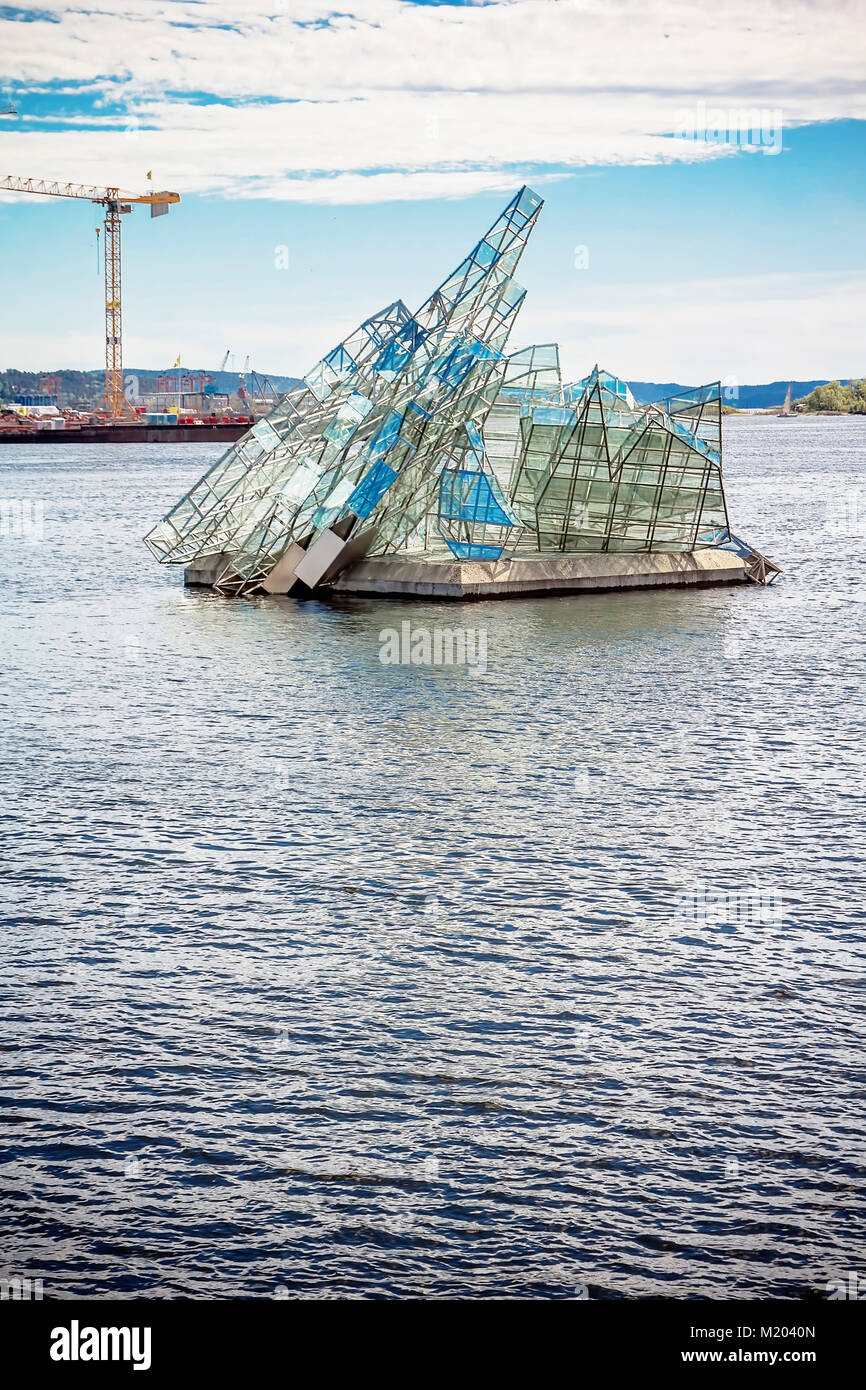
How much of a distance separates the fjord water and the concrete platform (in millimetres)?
18938

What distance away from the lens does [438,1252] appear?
14656 millimetres

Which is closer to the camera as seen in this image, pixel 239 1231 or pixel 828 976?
pixel 239 1231

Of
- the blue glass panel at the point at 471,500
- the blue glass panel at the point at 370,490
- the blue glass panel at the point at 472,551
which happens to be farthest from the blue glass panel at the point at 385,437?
the blue glass panel at the point at 472,551

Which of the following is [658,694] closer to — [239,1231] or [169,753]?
[169,753]

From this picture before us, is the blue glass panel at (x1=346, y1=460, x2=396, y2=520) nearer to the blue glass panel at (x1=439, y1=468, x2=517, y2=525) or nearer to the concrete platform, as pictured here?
the blue glass panel at (x1=439, y1=468, x2=517, y2=525)

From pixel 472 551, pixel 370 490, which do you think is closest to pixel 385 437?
pixel 370 490

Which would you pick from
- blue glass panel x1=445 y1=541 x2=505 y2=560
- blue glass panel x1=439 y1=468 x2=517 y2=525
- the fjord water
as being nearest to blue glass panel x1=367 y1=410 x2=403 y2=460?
blue glass panel x1=439 y1=468 x2=517 y2=525

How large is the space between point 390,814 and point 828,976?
10.6m

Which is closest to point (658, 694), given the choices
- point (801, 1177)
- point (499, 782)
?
point (499, 782)

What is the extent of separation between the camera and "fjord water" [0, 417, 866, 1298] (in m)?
15.0

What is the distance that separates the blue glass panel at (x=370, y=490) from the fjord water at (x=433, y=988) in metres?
20.7

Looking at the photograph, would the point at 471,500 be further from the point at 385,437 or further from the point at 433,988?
the point at 433,988

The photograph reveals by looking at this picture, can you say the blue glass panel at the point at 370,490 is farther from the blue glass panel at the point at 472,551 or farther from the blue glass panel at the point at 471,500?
the blue glass panel at the point at 472,551

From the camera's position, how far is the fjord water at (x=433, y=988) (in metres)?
15.0
